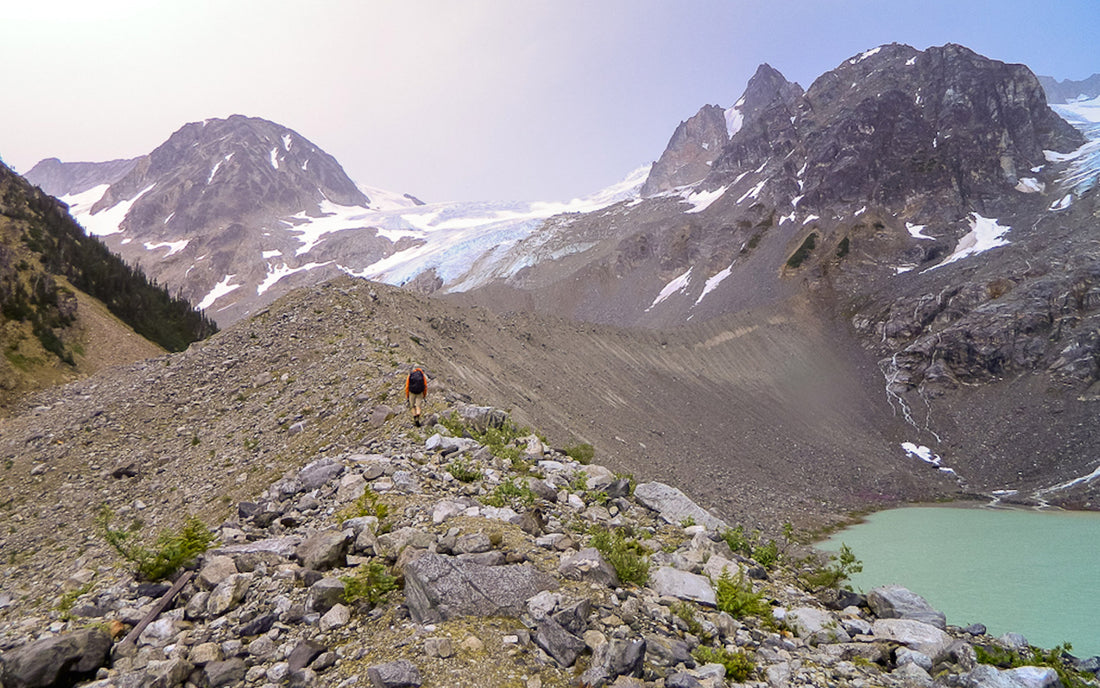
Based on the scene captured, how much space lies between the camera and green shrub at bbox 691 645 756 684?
181 inches

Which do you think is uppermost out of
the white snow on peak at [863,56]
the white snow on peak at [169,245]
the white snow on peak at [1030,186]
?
the white snow on peak at [863,56]

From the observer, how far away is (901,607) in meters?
6.05

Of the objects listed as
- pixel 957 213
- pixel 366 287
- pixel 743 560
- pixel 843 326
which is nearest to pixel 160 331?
pixel 366 287

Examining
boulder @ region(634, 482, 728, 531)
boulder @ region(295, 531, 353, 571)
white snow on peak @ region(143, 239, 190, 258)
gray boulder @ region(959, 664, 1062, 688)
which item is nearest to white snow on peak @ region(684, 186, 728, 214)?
boulder @ region(634, 482, 728, 531)

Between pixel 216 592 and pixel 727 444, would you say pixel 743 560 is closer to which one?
pixel 216 592

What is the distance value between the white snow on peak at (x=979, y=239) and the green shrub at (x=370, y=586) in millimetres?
83373

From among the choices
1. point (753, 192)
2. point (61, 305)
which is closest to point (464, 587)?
point (61, 305)

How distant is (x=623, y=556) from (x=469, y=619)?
183 centimetres

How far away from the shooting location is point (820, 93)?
116m

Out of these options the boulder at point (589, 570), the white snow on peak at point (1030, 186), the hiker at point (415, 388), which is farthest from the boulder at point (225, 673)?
the white snow on peak at point (1030, 186)

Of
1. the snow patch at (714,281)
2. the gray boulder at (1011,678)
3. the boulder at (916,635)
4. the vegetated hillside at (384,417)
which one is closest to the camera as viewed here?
the gray boulder at (1011,678)

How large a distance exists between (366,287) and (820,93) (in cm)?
12333

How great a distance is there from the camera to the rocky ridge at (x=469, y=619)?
4461 millimetres

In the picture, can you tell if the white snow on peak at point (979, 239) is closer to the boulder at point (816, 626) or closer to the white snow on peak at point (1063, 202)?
the white snow on peak at point (1063, 202)
